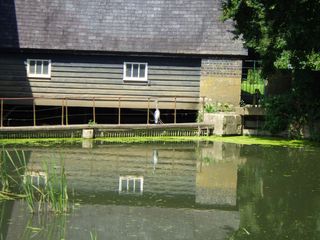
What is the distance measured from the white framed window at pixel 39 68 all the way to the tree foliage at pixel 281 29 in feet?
24.6

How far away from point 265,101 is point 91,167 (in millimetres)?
9204

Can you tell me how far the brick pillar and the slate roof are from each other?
44 cm

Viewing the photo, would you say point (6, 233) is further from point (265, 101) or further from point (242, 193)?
point (265, 101)

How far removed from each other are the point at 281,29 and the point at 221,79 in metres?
4.69

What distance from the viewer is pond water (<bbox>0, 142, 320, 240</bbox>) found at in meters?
9.61

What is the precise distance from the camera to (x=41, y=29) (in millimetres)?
24234

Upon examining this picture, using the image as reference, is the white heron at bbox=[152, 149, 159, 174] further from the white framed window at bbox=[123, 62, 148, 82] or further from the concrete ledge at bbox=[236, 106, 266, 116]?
the white framed window at bbox=[123, 62, 148, 82]

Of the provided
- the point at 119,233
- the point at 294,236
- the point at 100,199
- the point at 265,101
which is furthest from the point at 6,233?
the point at 265,101

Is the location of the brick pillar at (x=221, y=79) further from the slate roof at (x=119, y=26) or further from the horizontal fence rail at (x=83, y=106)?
the horizontal fence rail at (x=83, y=106)

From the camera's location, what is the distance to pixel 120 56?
24.3 m

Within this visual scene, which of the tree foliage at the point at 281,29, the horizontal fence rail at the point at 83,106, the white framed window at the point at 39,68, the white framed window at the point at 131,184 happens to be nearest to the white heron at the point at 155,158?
the white framed window at the point at 131,184

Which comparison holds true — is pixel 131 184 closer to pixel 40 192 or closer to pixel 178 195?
pixel 178 195

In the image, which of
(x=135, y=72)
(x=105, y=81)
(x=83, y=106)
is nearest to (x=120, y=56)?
(x=135, y=72)

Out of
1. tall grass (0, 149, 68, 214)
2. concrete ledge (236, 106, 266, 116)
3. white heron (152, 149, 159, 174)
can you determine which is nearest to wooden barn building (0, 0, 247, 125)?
concrete ledge (236, 106, 266, 116)
